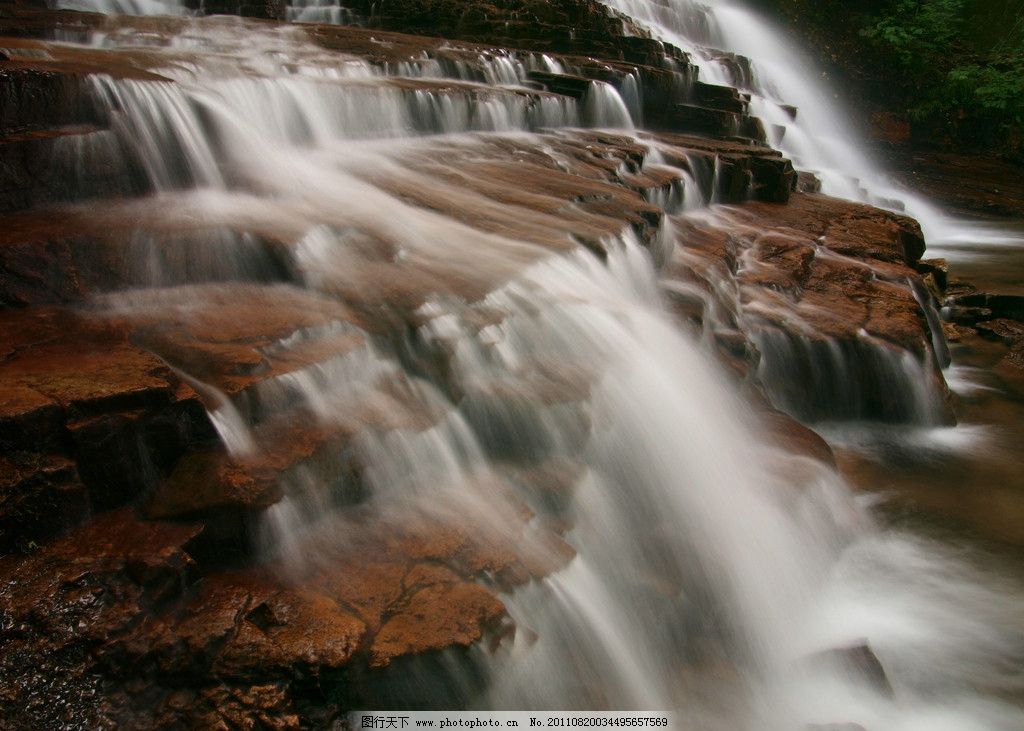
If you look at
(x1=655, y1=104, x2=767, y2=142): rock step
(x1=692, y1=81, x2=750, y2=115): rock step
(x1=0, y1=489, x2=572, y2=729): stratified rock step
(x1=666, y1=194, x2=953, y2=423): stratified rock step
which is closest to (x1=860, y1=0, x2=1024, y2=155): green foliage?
(x1=692, y1=81, x2=750, y2=115): rock step

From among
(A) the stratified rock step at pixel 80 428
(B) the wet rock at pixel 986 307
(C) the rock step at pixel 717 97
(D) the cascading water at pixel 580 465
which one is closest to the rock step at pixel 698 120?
(C) the rock step at pixel 717 97

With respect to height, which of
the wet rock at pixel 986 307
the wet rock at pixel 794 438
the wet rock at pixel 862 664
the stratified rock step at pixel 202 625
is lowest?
the wet rock at pixel 862 664

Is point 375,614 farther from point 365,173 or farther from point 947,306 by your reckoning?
point 947,306

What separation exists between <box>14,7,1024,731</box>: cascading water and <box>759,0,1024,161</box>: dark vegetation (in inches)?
631

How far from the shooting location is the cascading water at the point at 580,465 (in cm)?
363

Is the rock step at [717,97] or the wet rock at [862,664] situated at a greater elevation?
the rock step at [717,97]

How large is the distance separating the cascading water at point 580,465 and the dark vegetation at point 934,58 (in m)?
16.0

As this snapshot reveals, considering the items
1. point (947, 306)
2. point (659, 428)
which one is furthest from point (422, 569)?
point (947, 306)

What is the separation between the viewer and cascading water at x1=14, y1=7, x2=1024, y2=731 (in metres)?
3.63

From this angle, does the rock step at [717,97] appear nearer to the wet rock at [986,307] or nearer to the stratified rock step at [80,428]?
the wet rock at [986,307]

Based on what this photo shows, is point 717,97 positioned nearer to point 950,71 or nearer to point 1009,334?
point 1009,334

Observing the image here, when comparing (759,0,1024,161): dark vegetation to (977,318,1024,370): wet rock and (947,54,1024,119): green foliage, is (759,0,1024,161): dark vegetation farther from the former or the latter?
(977,318,1024,370): wet rock

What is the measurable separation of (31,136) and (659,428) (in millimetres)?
4433

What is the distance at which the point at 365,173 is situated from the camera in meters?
6.88
